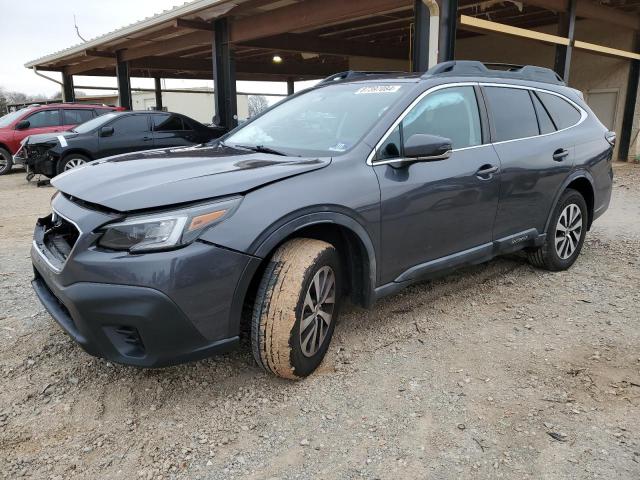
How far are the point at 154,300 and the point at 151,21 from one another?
36.8ft

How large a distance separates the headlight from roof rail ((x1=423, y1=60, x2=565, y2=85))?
2.01 meters

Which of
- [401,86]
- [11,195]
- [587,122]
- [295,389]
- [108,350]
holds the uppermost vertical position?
[401,86]

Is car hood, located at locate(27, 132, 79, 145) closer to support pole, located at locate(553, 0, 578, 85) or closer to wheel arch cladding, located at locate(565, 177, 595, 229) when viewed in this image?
wheel arch cladding, located at locate(565, 177, 595, 229)

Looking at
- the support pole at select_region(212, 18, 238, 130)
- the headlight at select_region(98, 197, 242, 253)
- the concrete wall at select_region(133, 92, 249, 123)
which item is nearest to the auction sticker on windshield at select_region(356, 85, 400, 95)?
the headlight at select_region(98, 197, 242, 253)

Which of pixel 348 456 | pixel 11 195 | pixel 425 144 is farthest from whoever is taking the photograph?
pixel 11 195

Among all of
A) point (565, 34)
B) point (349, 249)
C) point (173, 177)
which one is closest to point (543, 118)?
point (349, 249)

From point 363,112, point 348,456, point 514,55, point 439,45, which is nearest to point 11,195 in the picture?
point 439,45

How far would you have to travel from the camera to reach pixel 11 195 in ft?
29.9

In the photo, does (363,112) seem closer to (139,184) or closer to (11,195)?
(139,184)

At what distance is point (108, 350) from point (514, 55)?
571 inches

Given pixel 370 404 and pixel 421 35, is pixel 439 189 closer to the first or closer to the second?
pixel 370 404

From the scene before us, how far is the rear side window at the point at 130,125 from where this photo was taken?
34.3 feet

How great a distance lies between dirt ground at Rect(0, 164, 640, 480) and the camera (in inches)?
87.6

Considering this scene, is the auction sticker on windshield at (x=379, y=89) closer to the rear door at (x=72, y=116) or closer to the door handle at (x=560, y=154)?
the door handle at (x=560, y=154)
